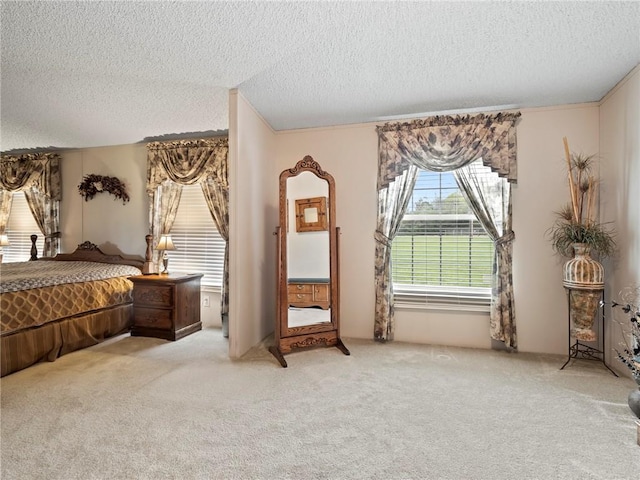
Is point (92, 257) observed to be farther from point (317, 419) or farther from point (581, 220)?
point (581, 220)

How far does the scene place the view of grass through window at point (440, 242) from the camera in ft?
10.7

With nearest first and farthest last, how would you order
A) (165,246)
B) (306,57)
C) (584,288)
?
1. (306,57)
2. (584,288)
3. (165,246)

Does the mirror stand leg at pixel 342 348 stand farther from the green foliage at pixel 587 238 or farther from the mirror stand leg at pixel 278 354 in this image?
the green foliage at pixel 587 238

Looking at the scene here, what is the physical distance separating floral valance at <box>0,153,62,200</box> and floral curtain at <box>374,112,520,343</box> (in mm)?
4668

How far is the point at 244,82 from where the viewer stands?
2.64 meters

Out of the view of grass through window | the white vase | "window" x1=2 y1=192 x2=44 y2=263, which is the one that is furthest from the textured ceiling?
"window" x1=2 y1=192 x2=44 y2=263

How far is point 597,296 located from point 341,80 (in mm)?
2793

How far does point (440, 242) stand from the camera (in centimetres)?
336

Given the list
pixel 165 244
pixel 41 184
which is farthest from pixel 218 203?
pixel 41 184

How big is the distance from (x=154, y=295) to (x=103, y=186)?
1952 millimetres

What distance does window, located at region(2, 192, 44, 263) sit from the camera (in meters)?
4.74

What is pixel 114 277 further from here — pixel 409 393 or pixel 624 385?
pixel 624 385

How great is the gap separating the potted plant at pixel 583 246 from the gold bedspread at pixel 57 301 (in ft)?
15.0

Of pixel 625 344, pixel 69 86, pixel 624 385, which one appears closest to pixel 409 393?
pixel 624 385
